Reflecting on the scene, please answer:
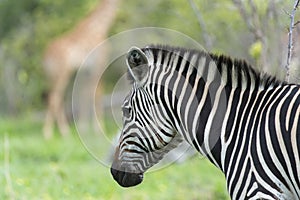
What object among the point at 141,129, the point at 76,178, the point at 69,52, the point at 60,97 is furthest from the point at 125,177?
the point at 60,97

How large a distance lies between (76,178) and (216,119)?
16.3 feet

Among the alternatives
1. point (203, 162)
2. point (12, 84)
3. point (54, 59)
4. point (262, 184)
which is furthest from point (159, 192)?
point (12, 84)

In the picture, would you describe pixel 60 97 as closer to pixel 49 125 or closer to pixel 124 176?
pixel 49 125

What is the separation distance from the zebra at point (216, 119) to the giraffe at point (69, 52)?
1078 cm

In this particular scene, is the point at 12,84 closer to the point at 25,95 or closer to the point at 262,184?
the point at 25,95

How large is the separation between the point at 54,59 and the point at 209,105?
38.3ft

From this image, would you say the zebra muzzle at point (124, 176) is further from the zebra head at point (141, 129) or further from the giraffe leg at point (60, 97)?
the giraffe leg at point (60, 97)

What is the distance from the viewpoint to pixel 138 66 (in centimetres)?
450

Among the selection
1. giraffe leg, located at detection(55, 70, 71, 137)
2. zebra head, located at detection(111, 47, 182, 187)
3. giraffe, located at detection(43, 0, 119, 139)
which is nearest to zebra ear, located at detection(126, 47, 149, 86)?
zebra head, located at detection(111, 47, 182, 187)

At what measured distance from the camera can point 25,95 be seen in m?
18.5

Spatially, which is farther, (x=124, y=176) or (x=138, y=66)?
(x=124, y=176)

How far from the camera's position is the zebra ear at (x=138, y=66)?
4.47m

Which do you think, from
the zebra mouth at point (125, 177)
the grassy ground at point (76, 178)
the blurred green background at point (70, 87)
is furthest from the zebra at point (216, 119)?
the grassy ground at point (76, 178)

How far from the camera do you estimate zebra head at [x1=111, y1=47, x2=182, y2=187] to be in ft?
14.7
